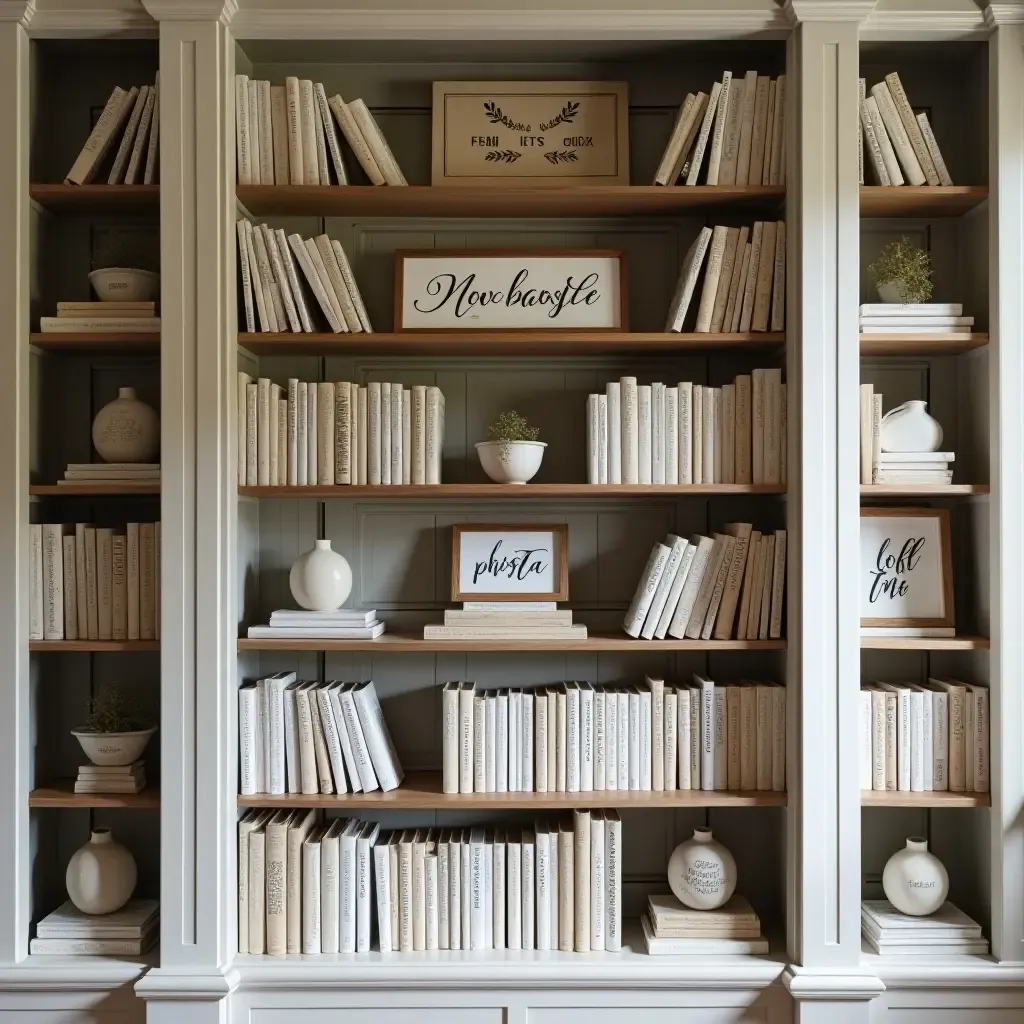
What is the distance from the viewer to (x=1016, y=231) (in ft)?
7.10


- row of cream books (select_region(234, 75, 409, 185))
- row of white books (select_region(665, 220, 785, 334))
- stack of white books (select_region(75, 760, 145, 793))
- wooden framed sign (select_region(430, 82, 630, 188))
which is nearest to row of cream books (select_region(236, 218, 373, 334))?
row of cream books (select_region(234, 75, 409, 185))

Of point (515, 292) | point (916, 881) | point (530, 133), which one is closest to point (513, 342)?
point (515, 292)

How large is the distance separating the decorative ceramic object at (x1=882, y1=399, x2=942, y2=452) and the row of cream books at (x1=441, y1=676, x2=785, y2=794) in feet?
2.16

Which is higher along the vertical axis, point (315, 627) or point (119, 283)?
point (119, 283)

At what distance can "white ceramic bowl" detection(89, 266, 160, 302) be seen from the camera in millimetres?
2277

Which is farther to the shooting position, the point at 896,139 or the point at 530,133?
the point at 530,133

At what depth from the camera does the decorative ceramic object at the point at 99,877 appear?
221 cm

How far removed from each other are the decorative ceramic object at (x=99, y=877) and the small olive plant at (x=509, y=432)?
1325mm

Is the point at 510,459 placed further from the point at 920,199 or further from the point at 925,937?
the point at 925,937

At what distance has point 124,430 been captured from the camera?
2.26m

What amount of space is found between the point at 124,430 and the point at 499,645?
3.40ft

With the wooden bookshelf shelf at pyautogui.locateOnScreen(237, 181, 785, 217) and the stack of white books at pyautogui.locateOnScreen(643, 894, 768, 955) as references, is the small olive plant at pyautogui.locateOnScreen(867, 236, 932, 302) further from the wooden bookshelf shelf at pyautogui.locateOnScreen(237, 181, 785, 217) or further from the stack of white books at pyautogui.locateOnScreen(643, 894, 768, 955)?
the stack of white books at pyautogui.locateOnScreen(643, 894, 768, 955)

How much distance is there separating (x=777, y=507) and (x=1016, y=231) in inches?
32.8

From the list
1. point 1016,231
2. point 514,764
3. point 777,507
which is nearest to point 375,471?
point 514,764
